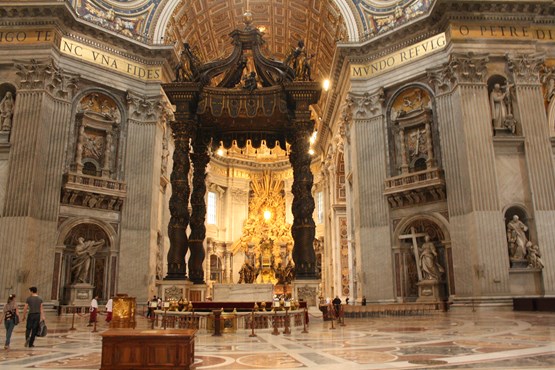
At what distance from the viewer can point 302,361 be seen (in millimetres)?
4617

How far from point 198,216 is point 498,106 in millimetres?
9823

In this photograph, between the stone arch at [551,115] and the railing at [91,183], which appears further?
the railing at [91,183]

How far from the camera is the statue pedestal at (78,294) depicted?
48.4ft

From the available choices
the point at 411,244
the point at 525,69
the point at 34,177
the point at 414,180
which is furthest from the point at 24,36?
the point at 525,69

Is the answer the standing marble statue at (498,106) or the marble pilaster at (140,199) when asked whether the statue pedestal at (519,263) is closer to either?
the standing marble statue at (498,106)

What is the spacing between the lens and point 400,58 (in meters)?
16.7

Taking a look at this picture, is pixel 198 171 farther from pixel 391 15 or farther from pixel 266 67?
pixel 391 15

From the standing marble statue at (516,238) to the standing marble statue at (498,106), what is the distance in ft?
9.74

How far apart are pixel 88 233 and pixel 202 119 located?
7183mm

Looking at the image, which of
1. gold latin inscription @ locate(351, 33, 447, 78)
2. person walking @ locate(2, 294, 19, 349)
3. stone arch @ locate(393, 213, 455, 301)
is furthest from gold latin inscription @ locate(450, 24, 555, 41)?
person walking @ locate(2, 294, 19, 349)

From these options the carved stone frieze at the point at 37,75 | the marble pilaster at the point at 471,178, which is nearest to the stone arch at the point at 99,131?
the carved stone frieze at the point at 37,75

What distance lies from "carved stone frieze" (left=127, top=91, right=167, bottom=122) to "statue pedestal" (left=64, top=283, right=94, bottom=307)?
6.03 m

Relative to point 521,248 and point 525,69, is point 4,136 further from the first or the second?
point 525,69

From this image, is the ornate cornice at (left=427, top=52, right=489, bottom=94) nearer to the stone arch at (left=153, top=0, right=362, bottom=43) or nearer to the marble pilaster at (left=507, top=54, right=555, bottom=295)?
the marble pilaster at (left=507, top=54, right=555, bottom=295)
